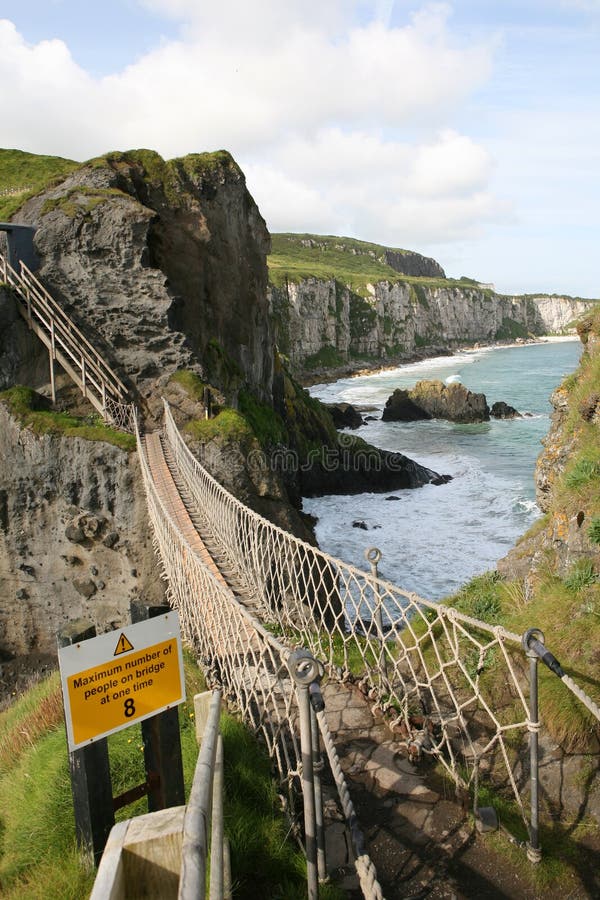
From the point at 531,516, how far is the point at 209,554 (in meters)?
19.8

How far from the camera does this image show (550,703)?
4.67 meters

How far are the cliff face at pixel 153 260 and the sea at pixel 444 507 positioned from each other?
292 inches

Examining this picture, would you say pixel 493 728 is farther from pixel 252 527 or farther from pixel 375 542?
pixel 375 542

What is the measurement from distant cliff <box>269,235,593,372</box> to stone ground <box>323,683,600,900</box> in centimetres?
3709

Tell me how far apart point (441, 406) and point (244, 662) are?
157ft

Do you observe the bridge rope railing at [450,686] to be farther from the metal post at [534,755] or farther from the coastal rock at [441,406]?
the coastal rock at [441,406]

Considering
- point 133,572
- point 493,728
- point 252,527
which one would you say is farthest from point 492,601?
point 133,572

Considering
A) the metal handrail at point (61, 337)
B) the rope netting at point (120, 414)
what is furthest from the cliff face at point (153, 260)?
the rope netting at point (120, 414)

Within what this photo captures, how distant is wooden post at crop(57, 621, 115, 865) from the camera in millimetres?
3092

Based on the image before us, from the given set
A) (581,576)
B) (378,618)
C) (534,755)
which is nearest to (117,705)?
(534,755)

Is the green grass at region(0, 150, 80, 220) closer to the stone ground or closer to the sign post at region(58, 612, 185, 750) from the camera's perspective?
the sign post at region(58, 612, 185, 750)

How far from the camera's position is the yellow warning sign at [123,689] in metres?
2.86

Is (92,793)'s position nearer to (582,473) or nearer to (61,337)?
(582,473)

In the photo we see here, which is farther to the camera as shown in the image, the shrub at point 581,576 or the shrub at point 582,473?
the shrub at point 582,473
